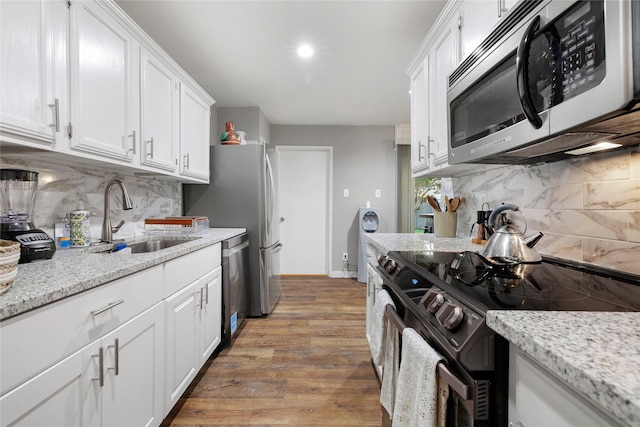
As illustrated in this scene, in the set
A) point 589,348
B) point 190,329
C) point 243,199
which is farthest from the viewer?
point 243,199

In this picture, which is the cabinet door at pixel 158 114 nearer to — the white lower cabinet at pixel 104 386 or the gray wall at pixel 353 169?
the white lower cabinet at pixel 104 386

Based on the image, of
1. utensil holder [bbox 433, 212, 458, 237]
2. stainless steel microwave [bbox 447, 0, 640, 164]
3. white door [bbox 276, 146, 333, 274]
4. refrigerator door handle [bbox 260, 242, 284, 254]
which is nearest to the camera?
stainless steel microwave [bbox 447, 0, 640, 164]

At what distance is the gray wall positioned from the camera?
4383 mm

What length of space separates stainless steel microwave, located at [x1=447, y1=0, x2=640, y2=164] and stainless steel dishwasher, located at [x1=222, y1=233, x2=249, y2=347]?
1879 mm

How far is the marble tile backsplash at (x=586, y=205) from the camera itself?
37.2 inches


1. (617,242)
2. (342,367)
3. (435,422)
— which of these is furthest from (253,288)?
(617,242)

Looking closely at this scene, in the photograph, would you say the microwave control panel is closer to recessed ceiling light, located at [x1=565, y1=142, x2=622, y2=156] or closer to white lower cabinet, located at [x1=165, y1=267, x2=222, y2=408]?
recessed ceiling light, located at [x1=565, y1=142, x2=622, y2=156]

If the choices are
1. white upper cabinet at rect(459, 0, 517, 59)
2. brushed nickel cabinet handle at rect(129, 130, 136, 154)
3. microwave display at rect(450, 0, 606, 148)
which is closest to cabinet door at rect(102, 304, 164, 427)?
brushed nickel cabinet handle at rect(129, 130, 136, 154)

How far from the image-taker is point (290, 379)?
182 cm

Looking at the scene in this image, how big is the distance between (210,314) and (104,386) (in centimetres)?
97

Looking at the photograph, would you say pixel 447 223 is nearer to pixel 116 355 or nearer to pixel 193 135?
pixel 116 355

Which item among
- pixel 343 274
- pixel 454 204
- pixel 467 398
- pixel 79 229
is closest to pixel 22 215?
pixel 79 229

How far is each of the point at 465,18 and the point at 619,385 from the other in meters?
1.61

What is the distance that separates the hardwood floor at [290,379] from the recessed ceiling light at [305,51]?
96.0 inches
